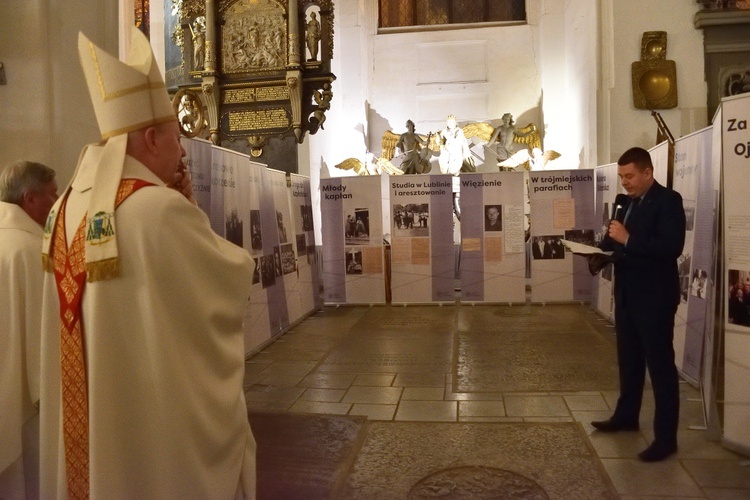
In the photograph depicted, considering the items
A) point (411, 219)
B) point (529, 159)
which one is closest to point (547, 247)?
point (411, 219)

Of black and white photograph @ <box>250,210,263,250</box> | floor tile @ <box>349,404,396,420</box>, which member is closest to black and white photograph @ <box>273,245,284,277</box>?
black and white photograph @ <box>250,210,263,250</box>

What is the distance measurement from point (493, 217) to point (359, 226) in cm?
208

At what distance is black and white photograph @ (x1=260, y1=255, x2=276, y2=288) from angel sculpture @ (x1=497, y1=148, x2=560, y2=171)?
8.09 metres

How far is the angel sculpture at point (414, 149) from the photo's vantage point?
47.3ft

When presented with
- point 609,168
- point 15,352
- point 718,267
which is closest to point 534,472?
point 718,267

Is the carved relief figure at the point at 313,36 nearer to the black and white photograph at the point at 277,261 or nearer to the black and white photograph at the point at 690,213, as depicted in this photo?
the black and white photograph at the point at 277,261

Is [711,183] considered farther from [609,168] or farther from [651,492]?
[609,168]

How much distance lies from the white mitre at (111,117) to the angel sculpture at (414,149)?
12.4 m

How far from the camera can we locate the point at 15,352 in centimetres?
259

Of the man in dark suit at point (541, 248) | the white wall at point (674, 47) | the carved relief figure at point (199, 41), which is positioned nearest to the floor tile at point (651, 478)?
the man in dark suit at point (541, 248)

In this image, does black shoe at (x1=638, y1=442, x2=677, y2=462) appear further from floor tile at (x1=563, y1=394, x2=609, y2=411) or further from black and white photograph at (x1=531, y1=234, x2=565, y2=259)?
black and white photograph at (x1=531, y1=234, x2=565, y2=259)

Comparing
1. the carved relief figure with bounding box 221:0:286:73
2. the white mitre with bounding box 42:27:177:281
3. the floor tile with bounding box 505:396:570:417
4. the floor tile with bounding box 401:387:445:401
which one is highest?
the carved relief figure with bounding box 221:0:286:73

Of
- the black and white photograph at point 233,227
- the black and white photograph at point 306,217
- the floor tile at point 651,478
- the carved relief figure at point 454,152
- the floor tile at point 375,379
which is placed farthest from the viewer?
the carved relief figure at point 454,152

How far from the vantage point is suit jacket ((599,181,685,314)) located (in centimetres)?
354
